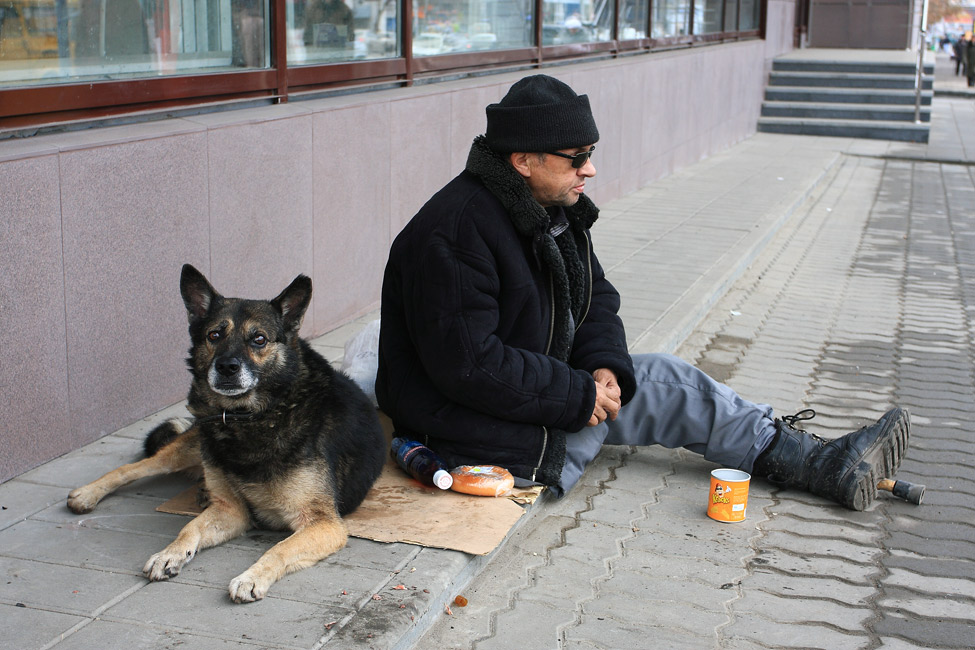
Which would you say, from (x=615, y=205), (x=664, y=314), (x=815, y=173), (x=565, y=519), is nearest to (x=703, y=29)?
(x=815, y=173)

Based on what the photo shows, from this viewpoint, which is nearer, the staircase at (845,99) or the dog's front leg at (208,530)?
the dog's front leg at (208,530)

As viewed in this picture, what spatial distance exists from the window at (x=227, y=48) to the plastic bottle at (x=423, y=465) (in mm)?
2011

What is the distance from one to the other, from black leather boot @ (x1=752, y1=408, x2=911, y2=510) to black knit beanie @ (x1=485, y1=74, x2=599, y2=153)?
155 cm

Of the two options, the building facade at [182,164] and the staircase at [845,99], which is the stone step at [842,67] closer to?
the staircase at [845,99]

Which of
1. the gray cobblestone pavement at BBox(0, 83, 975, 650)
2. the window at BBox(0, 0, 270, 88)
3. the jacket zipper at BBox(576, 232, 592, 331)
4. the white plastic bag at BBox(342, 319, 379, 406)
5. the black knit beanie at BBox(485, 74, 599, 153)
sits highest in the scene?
the window at BBox(0, 0, 270, 88)

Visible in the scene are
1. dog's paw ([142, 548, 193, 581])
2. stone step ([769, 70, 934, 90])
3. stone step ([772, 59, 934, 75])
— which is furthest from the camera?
stone step ([772, 59, 934, 75])

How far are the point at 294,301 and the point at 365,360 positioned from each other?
109 cm

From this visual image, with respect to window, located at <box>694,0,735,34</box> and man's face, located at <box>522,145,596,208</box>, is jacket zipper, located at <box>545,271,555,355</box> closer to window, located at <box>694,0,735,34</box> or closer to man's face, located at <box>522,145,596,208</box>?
man's face, located at <box>522,145,596,208</box>

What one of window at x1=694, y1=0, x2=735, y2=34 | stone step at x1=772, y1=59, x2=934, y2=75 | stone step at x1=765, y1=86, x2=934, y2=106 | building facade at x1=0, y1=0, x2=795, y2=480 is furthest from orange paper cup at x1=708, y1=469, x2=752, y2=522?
stone step at x1=772, y1=59, x2=934, y2=75

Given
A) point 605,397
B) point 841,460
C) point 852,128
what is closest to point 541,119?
point 605,397

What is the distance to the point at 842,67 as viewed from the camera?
857 inches

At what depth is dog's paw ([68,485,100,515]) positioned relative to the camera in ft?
12.4

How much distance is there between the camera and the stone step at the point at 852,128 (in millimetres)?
19188

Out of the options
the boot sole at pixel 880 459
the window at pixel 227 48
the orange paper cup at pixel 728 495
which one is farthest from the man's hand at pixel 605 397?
the window at pixel 227 48
